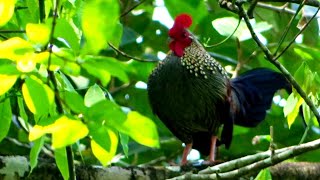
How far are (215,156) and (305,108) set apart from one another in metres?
1.68

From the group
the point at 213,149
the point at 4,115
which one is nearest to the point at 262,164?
the point at 4,115

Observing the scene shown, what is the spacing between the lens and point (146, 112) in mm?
5070

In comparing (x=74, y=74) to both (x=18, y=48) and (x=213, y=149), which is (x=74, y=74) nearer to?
(x=18, y=48)

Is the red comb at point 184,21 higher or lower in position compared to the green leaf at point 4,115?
lower

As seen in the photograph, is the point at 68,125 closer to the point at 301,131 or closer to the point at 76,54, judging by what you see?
the point at 76,54

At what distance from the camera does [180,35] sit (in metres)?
4.48

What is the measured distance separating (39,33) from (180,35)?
8.50 ft

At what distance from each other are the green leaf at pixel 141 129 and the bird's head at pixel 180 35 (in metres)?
2.55

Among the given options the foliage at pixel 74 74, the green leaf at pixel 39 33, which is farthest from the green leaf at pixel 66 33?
the green leaf at pixel 39 33

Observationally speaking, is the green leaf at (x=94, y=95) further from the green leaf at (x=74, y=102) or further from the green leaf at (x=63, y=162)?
the green leaf at (x=63, y=162)

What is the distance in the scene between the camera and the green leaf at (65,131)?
185 cm

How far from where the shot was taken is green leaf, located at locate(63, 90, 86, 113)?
2.04m

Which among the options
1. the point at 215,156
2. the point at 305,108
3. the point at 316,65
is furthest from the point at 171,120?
the point at 305,108

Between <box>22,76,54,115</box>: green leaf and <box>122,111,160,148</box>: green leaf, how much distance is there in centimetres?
34
